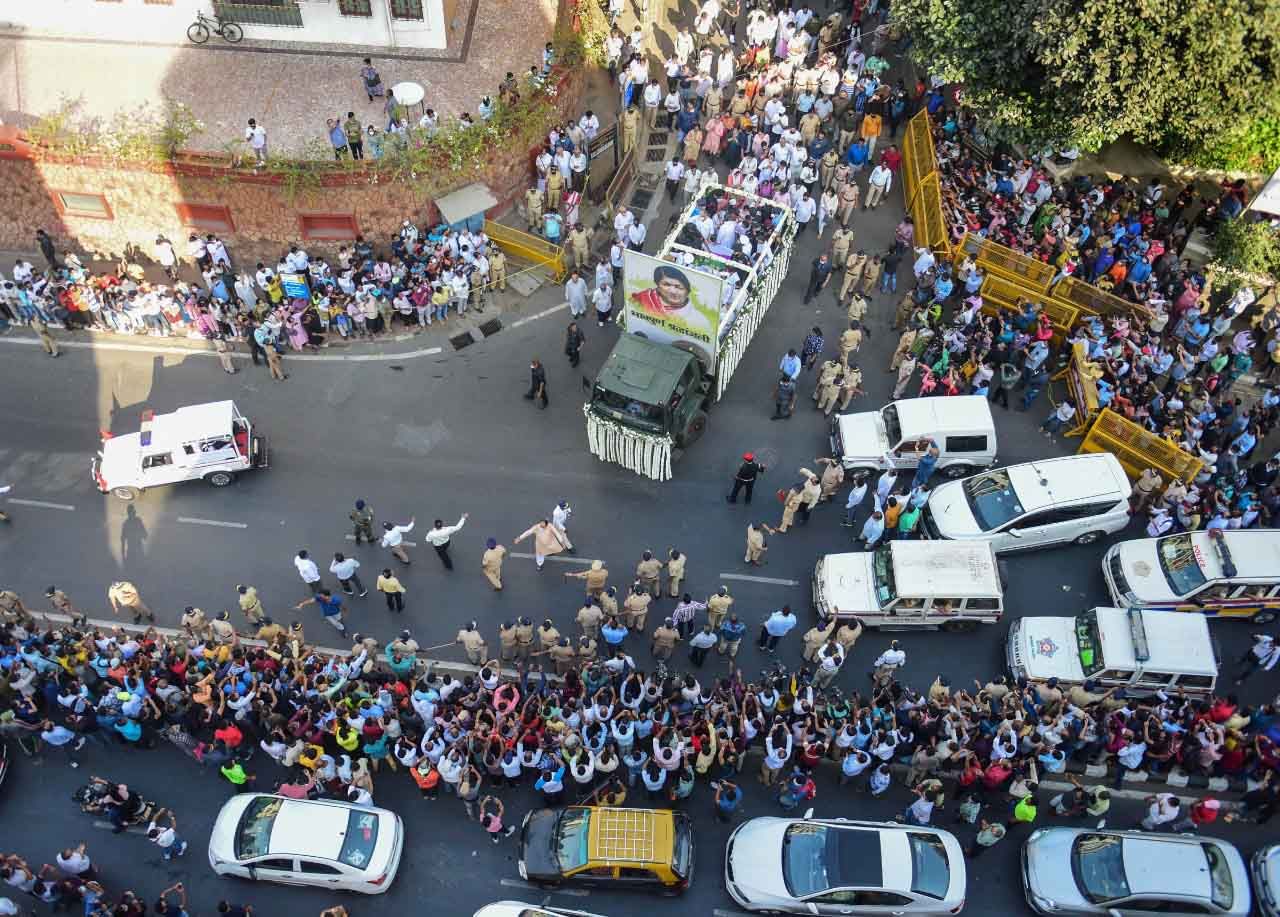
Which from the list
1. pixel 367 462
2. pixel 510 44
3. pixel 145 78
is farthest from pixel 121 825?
pixel 510 44

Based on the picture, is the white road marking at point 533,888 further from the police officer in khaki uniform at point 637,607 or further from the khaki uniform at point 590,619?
the police officer in khaki uniform at point 637,607

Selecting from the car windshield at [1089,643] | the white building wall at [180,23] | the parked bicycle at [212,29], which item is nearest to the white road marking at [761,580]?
the car windshield at [1089,643]

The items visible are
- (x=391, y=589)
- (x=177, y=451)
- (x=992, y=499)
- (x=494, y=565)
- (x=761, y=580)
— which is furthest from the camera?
(x=177, y=451)

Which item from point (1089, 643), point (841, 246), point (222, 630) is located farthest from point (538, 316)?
point (1089, 643)

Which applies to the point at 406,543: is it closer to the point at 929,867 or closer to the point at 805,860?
the point at 805,860

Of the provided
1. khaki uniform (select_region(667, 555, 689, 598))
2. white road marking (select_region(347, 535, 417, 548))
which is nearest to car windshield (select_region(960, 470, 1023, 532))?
khaki uniform (select_region(667, 555, 689, 598))
